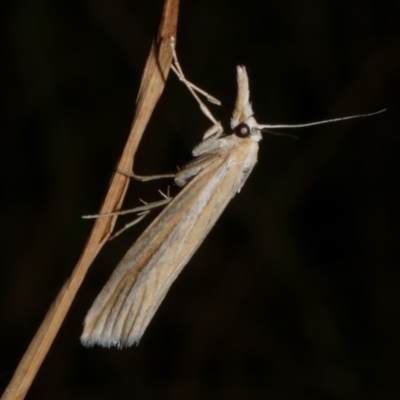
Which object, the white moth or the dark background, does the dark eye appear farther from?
the dark background

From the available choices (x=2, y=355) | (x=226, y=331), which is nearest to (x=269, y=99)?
(x=226, y=331)

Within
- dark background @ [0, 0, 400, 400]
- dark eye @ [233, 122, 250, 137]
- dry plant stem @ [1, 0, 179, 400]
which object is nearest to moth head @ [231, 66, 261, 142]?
dark eye @ [233, 122, 250, 137]

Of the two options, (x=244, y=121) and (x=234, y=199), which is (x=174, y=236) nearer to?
(x=244, y=121)

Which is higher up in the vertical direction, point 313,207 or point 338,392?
point 313,207

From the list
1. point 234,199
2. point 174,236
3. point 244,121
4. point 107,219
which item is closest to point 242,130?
point 244,121

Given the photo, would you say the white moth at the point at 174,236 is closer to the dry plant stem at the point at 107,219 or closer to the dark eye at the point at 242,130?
the dark eye at the point at 242,130

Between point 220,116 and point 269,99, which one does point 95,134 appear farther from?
point 269,99

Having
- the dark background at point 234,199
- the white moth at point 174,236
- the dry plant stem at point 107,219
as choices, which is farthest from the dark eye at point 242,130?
the dark background at point 234,199
